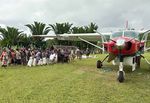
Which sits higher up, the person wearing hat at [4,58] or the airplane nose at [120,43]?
the airplane nose at [120,43]

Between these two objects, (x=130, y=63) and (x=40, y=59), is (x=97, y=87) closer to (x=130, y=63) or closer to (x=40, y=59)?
(x=130, y=63)

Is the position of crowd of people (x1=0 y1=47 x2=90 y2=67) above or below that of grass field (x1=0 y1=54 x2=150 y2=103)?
above

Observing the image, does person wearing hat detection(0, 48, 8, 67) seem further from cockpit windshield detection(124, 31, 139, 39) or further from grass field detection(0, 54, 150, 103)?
cockpit windshield detection(124, 31, 139, 39)

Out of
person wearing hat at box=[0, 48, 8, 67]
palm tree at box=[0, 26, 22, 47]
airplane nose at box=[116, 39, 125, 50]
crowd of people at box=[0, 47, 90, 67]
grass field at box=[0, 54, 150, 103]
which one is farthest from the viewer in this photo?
palm tree at box=[0, 26, 22, 47]

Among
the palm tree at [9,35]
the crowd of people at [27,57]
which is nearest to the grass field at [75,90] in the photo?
the crowd of people at [27,57]

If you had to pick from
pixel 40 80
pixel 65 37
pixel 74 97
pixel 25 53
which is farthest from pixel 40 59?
pixel 74 97

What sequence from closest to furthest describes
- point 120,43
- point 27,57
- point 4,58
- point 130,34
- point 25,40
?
point 120,43 < point 130,34 < point 4,58 < point 27,57 < point 25,40

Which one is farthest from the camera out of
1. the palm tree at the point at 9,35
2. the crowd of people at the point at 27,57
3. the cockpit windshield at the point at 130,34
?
the palm tree at the point at 9,35

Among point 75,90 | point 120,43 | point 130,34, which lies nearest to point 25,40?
point 130,34

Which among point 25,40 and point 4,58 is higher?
point 25,40

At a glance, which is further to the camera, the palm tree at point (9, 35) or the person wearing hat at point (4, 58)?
the palm tree at point (9, 35)

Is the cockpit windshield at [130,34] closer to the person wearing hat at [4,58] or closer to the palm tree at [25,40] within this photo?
the person wearing hat at [4,58]

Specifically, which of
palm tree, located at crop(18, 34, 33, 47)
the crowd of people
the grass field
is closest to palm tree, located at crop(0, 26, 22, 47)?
palm tree, located at crop(18, 34, 33, 47)

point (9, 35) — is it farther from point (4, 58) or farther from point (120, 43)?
point (120, 43)
